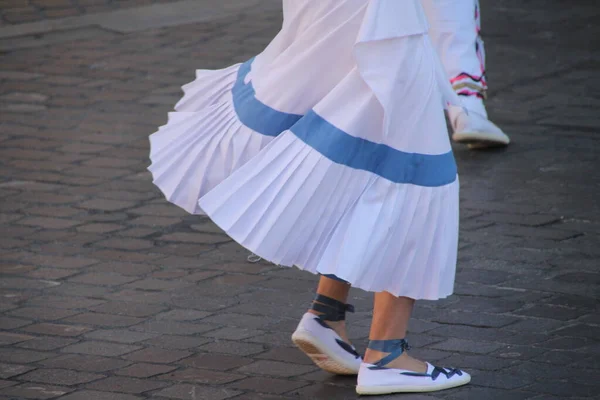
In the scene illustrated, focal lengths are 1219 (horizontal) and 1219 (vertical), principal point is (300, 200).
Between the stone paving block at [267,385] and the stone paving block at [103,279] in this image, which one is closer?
the stone paving block at [267,385]

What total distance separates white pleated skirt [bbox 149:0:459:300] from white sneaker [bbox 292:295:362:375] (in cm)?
39

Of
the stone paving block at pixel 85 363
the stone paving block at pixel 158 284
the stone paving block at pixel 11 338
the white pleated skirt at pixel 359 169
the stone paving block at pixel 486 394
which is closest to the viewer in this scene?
the white pleated skirt at pixel 359 169

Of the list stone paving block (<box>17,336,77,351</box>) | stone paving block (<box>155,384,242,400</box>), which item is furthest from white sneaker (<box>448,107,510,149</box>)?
stone paving block (<box>155,384,242,400</box>)

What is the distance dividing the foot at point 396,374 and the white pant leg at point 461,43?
2647 millimetres

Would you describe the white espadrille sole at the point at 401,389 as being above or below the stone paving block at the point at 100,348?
below

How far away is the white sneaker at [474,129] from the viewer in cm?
605

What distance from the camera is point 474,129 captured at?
6055mm

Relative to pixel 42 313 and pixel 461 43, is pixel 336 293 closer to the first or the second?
pixel 42 313

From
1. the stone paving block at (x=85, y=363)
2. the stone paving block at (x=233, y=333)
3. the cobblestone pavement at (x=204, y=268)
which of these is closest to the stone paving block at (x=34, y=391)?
the cobblestone pavement at (x=204, y=268)

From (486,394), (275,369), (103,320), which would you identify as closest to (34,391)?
(103,320)

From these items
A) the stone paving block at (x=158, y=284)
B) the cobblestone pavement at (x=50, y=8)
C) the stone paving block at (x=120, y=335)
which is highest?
the cobblestone pavement at (x=50, y=8)

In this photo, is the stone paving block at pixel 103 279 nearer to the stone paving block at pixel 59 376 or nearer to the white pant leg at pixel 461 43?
the stone paving block at pixel 59 376

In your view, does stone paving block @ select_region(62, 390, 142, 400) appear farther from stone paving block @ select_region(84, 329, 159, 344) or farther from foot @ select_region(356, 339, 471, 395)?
foot @ select_region(356, 339, 471, 395)

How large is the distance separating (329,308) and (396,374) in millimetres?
327
